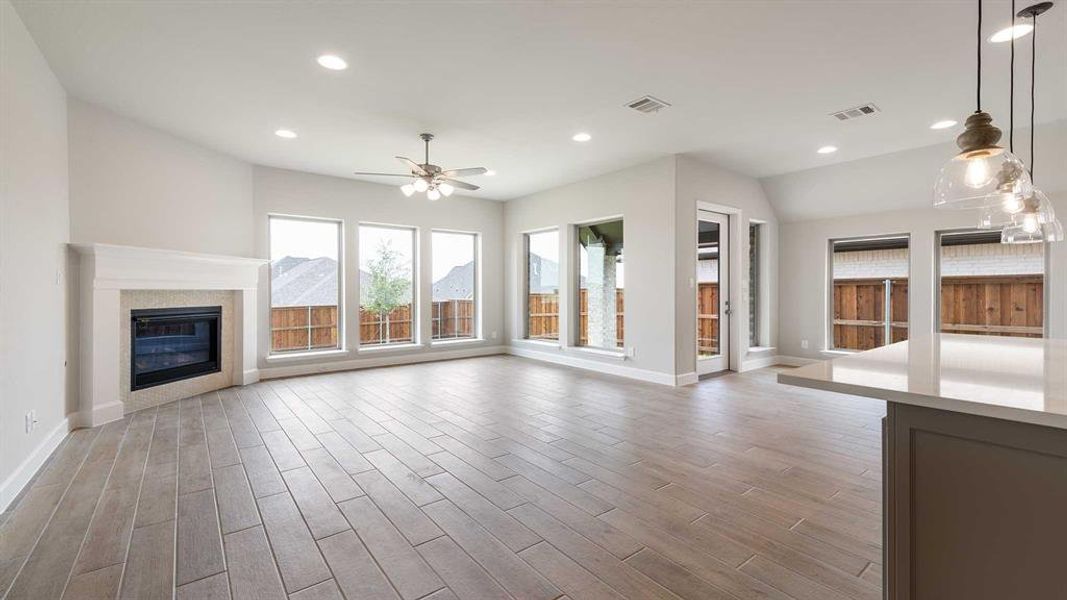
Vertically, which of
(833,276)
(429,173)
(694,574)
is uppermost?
(429,173)

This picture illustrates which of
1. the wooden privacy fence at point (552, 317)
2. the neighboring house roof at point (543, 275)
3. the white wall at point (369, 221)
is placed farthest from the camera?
the neighboring house roof at point (543, 275)

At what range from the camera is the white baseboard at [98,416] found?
151 inches

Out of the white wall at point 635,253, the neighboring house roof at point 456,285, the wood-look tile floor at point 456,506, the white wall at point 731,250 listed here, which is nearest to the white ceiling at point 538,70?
the white wall at point 731,250

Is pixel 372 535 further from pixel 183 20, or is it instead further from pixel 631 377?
pixel 631 377

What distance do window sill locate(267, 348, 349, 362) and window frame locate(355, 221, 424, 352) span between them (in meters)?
0.26

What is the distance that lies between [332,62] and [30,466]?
129 inches

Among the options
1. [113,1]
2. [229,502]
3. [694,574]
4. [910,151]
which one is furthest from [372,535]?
[910,151]

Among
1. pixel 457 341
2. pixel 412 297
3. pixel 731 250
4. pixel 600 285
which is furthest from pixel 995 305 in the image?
pixel 412 297

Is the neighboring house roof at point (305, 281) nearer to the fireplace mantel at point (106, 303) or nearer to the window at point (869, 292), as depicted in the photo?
the fireplace mantel at point (106, 303)

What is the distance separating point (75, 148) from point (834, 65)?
6.18 metres

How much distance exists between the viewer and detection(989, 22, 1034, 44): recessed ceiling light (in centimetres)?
277

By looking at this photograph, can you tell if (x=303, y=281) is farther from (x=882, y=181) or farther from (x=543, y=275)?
(x=882, y=181)

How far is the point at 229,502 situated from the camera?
250 centimetres

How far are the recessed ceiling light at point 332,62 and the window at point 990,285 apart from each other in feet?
23.7
